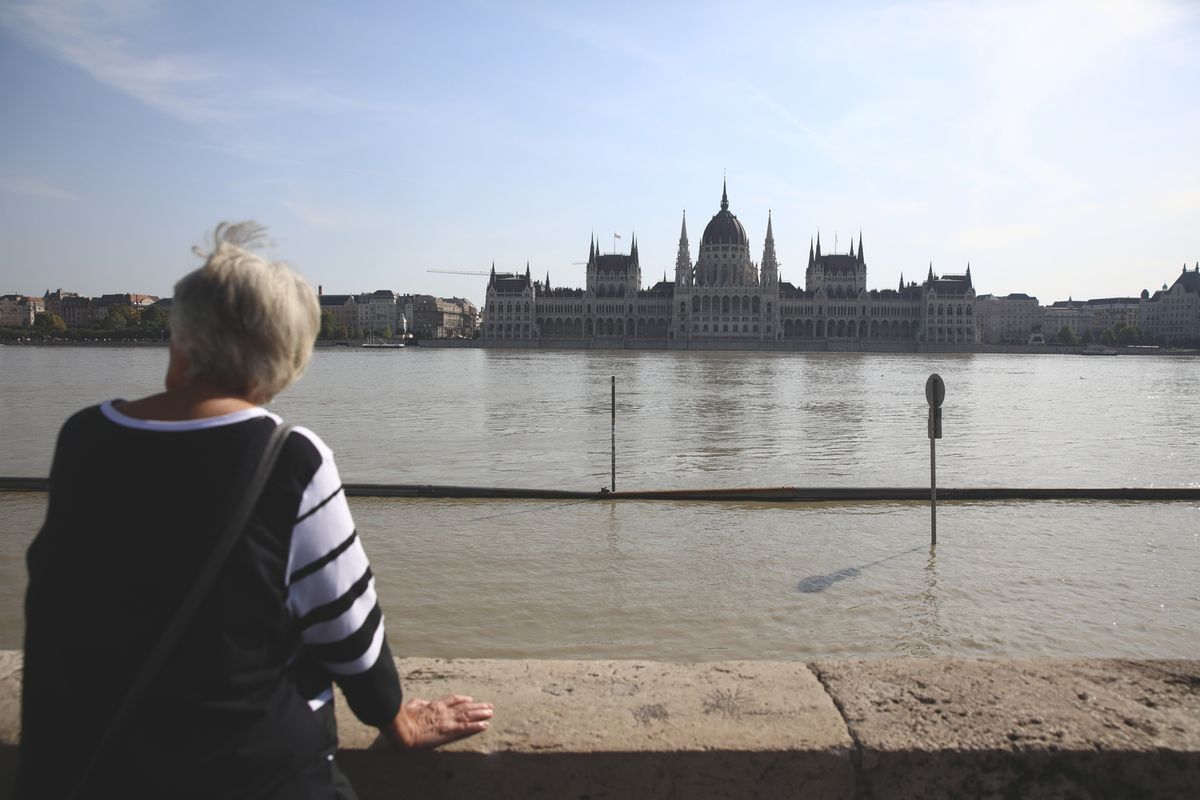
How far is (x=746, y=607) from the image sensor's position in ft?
20.9

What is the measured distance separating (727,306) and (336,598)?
13533 cm

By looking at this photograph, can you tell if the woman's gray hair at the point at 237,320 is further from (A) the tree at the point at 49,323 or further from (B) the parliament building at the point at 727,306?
(A) the tree at the point at 49,323

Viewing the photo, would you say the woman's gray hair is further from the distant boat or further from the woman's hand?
the distant boat

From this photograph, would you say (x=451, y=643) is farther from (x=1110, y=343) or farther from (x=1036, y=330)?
(x=1036, y=330)

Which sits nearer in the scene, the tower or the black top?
the black top

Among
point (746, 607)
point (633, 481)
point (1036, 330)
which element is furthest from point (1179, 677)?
point (1036, 330)

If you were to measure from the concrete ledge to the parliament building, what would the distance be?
125840mm

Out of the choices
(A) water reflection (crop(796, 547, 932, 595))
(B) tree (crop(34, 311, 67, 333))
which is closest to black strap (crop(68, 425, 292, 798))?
(A) water reflection (crop(796, 547, 932, 595))

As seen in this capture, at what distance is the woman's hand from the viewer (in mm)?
2061

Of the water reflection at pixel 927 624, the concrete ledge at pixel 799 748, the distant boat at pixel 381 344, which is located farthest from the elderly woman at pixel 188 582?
the distant boat at pixel 381 344

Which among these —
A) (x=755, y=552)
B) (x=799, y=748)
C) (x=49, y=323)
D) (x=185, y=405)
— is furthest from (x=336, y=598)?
(x=49, y=323)

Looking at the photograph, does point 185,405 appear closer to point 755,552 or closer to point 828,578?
point 828,578

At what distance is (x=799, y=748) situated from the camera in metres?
2.13

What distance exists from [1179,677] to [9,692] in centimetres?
314
